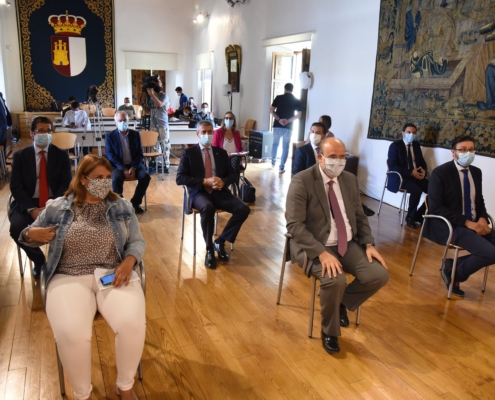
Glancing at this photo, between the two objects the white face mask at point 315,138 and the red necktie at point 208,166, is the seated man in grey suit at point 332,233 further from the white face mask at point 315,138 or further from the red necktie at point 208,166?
the white face mask at point 315,138

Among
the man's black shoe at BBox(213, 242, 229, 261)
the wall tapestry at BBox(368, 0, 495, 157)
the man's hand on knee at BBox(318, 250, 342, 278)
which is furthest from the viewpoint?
the wall tapestry at BBox(368, 0, 495, 157)

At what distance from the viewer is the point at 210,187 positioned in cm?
409

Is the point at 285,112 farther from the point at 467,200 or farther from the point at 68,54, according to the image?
the point at 68,54

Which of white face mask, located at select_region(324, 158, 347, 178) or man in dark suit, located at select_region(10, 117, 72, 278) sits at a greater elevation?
white face mask, located at select_region(324, 158, 347, 178)

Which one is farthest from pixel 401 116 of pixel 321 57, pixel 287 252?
pixel 287 252

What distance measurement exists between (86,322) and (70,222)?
21.0 inches

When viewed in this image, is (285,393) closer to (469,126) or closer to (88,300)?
(88,300)

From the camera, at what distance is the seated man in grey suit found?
269cm

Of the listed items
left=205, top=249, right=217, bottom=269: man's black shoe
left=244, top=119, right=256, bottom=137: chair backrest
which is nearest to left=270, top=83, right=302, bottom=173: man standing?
left=244, top=119, right=256, bottom=137: chair backrest

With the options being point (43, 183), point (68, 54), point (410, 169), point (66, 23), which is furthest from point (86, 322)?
point (66, 23)

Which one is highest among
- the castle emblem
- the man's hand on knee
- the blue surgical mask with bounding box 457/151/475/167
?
the castle emblem

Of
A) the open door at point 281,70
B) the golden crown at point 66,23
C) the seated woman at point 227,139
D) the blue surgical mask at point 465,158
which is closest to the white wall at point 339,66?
the open door at point 281,70

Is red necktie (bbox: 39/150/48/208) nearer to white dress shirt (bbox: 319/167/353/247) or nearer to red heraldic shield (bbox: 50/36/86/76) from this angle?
white dress shirt (bbox: 319/167/353/247)

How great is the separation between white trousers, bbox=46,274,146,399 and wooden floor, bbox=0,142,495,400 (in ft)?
1.07
